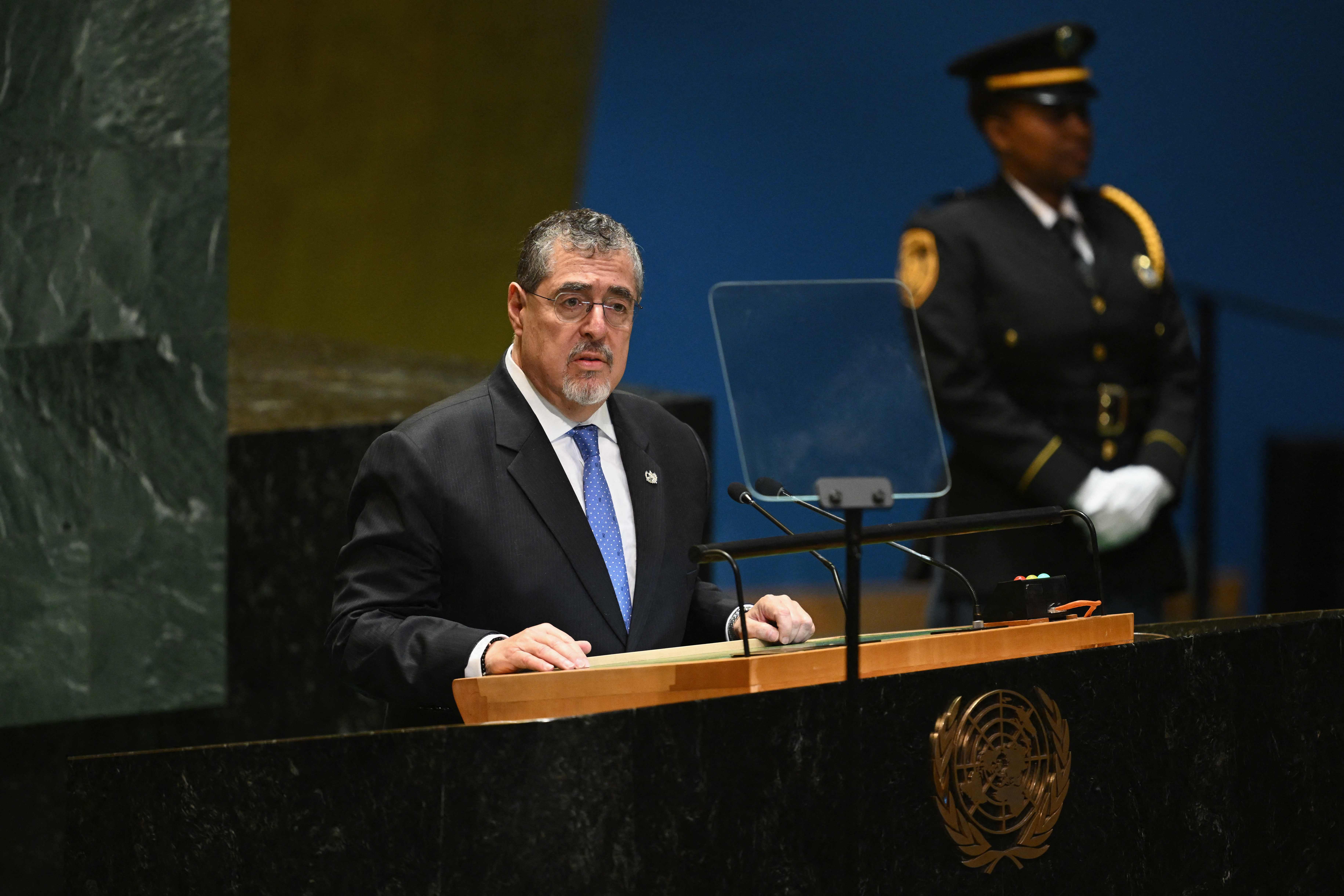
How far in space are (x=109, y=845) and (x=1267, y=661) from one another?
1.50m

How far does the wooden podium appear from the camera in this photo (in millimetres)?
1970

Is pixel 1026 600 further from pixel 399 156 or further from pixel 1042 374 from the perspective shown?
pixel 399 156

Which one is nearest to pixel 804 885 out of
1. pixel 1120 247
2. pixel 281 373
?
pixel 1120 247

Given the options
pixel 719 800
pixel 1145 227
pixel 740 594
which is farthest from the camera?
pixel 1145 227

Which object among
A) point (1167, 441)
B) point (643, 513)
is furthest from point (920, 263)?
point (643, 513)

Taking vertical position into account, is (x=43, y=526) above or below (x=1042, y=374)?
below

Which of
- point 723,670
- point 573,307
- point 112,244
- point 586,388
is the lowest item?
point 723,670

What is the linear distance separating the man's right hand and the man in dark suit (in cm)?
19

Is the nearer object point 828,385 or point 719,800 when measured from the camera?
point 719,800

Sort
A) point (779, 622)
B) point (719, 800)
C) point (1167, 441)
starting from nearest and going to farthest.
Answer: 1. point (719, 800)
2. point (779, 622)
3. point (1167, 441)

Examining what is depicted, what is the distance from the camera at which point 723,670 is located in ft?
6.57

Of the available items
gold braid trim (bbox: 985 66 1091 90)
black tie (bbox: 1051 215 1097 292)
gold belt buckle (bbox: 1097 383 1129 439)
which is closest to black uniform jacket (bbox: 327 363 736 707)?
gold belt buckle (bbox: 1097 383 1129 439)

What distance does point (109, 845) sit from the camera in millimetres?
2041

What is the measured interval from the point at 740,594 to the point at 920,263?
2.06 metres
